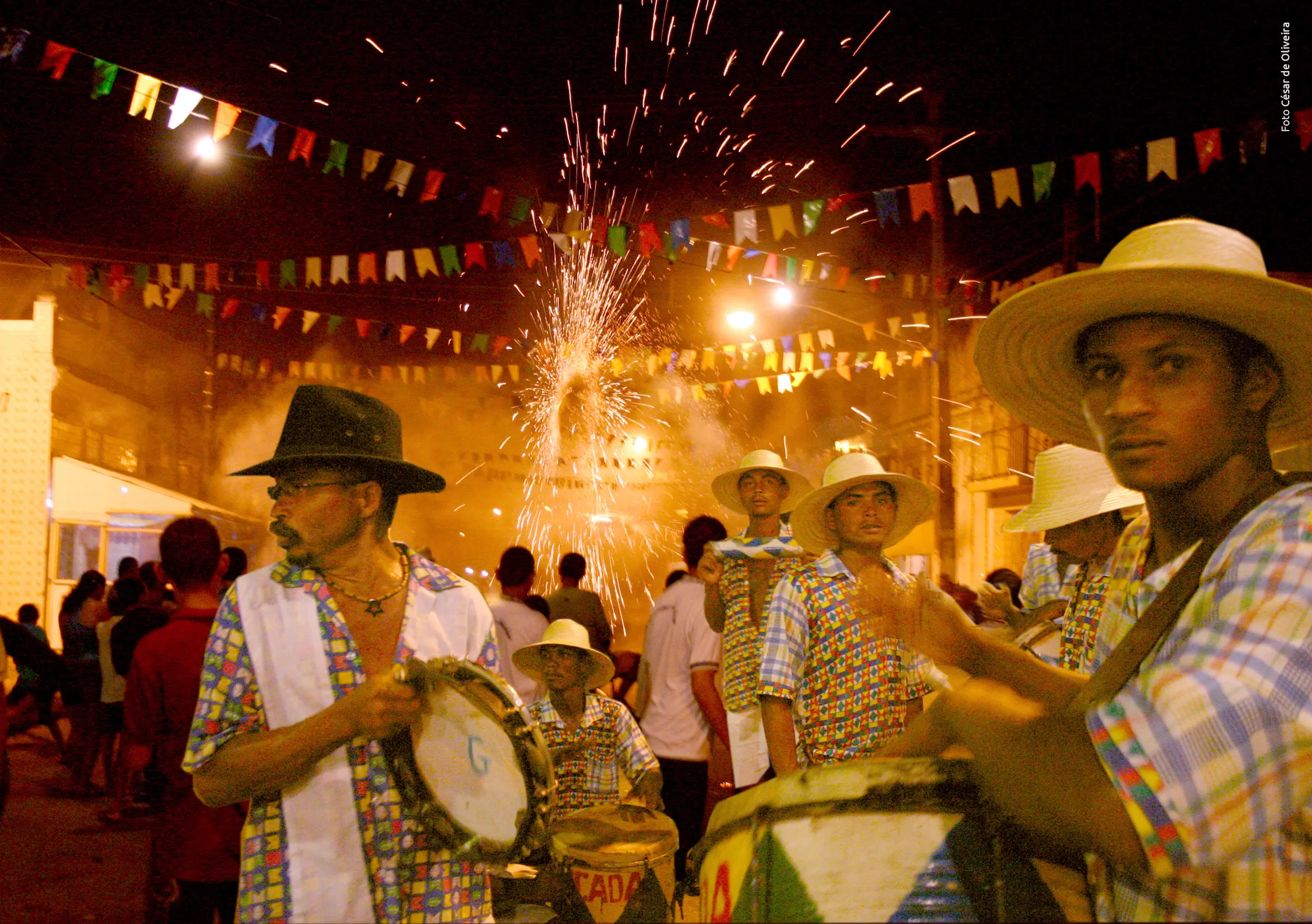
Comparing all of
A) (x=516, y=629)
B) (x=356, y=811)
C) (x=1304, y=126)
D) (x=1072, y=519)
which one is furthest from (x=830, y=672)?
(x=1304, y=126)

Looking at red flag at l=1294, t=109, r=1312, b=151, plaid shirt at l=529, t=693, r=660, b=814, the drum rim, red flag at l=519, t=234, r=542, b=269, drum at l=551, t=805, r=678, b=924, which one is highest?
red flag at l=519, t=234, r=542, b=269

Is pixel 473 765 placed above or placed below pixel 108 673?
above

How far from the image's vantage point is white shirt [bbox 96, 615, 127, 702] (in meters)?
8.38

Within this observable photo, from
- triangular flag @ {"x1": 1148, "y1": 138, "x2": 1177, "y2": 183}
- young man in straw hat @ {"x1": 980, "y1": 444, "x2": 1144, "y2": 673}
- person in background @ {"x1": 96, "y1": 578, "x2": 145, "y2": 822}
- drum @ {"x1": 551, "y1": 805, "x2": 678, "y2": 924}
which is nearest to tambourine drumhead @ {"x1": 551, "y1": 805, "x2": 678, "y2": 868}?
drum @ {"x1": 551, "y1": 805, "x2": 678, "y2": 924}

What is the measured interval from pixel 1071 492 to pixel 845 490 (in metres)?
1.01

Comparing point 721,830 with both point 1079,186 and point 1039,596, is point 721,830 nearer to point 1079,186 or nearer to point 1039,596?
point 1039,596

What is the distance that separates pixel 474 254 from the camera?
11648 millimetres

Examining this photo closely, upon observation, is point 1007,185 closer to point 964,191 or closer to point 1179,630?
point 964,191

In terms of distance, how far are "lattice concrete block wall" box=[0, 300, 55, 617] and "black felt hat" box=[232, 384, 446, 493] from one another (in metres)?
17.4

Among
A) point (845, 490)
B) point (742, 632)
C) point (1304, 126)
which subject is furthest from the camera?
point (1304, 126)

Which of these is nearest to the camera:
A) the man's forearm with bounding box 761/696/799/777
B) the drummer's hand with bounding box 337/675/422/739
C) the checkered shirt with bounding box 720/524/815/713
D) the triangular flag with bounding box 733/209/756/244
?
the drummer's hand with bounding box 337/675/422/739

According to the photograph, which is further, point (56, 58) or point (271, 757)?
point (56, 58)

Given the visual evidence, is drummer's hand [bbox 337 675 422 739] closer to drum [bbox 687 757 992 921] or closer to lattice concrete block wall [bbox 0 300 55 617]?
drum [bbox 687 757 992 921]

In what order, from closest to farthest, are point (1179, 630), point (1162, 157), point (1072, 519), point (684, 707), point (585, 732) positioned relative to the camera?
point (1179, 630) → point (1072, 519) → point (585, 732) → point (684, 707) → point (1162, 157)
